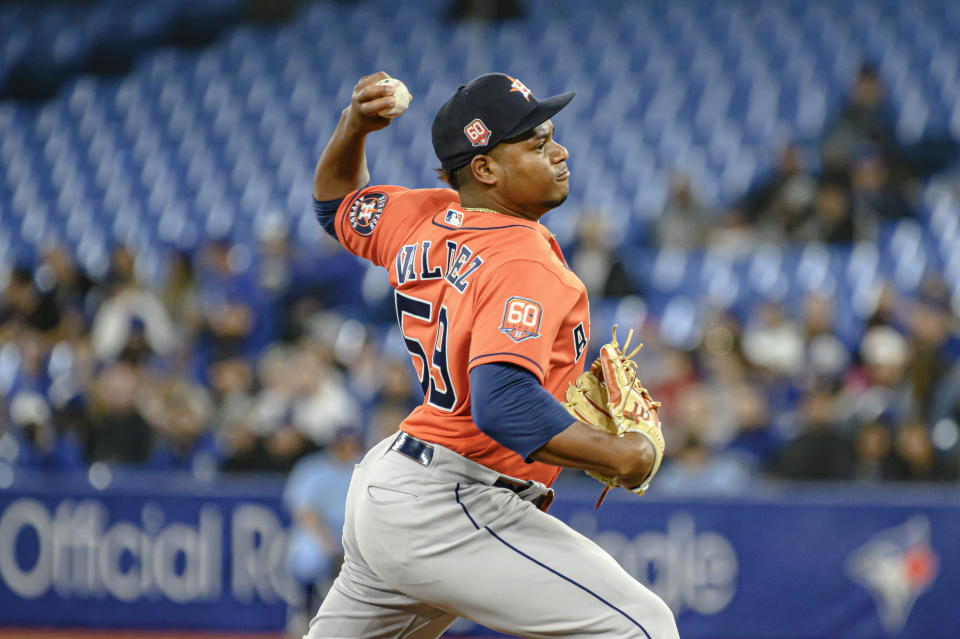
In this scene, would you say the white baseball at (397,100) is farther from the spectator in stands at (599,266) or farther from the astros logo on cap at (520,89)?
the spectator in stands at (599,266)

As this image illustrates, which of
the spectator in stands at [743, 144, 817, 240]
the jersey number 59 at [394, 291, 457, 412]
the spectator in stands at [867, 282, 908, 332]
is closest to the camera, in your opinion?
the jersey number 59 at [394, 291, 457, 412]

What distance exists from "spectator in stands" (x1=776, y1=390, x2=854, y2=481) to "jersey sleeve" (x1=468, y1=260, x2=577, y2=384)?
5.25m

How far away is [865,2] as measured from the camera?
43.3 ft

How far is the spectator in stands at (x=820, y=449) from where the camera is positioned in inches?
308

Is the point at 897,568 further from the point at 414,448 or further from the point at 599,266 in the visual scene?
the point at 414,448

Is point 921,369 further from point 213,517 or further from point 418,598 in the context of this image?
point 418,598

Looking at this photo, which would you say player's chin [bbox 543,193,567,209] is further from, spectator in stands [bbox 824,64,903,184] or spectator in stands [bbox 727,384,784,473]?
spectator in stands [bbox 824,64,903,184]

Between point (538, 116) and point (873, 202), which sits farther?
point (873, 202)

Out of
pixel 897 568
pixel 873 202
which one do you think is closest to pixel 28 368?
pixel 897 568

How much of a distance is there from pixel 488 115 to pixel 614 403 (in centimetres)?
74

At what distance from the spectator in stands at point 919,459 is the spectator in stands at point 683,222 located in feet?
10.1

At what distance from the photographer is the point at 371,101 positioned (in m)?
3.36

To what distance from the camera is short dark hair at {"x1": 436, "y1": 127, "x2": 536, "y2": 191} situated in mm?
3100

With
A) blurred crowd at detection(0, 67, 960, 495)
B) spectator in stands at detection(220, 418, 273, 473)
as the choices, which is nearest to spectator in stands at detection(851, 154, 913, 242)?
blurred crowd at detection(0, 67, 960, 495)
